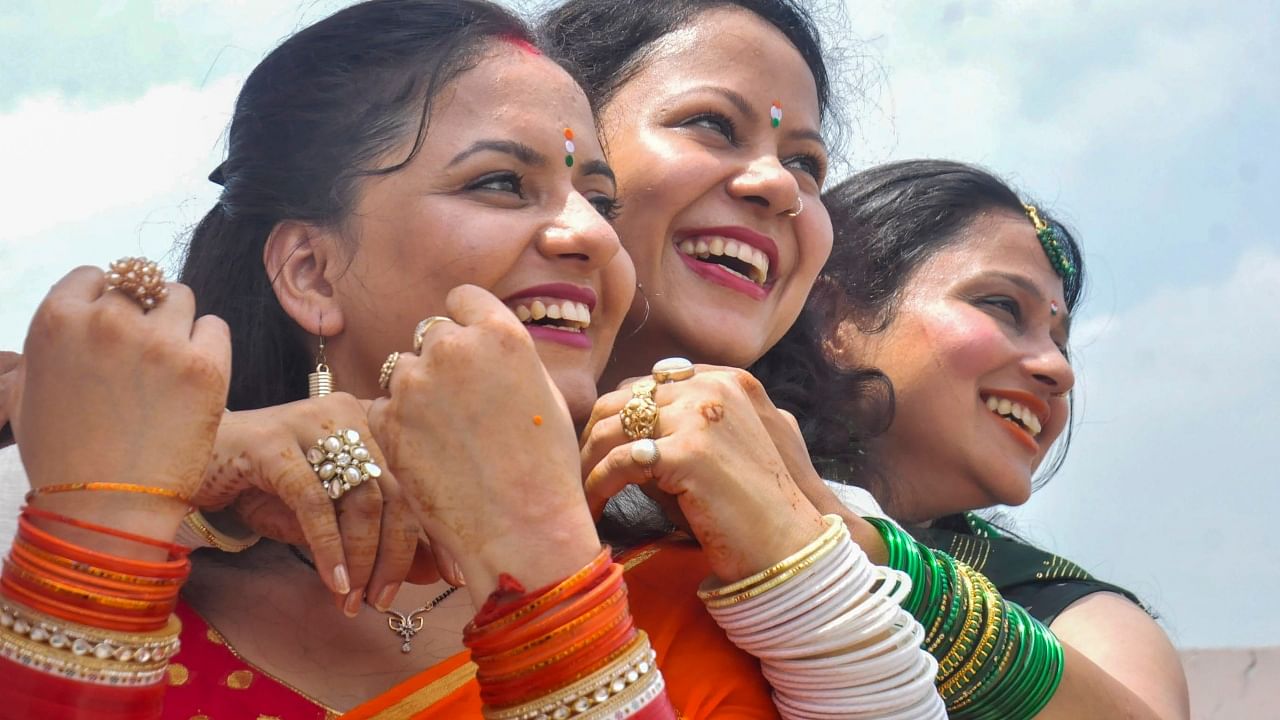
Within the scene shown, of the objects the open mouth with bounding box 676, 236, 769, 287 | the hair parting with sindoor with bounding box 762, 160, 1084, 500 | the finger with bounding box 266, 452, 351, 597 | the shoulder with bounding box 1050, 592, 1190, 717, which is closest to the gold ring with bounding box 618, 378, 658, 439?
the finger with bounding box 266, 452, 351, 597

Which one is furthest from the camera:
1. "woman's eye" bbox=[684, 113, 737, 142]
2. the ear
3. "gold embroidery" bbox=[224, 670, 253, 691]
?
"woman's eye" bbox=[684, 113, 737, 142]

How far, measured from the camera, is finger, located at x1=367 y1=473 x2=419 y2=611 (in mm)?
1977

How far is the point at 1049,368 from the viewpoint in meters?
4.07

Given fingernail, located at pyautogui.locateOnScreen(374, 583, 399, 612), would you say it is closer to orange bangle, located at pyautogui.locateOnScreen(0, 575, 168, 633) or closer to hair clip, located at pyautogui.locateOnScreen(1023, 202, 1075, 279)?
orange bangle, located at pyautogui.locateOnScreen(0, 575, 168, 633)

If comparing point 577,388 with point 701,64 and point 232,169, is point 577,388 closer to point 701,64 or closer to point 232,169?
point 232,169

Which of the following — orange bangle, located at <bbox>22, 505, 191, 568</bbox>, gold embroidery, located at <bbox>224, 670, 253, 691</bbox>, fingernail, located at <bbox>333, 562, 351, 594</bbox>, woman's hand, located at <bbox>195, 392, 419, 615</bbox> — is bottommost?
gold embroidery, located at <bbox>224, 670, 253, 691</bbox>

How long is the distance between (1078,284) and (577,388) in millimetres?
2751

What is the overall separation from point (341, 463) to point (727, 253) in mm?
1371

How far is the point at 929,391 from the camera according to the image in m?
4.00

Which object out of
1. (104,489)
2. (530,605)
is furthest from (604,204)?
(104,489)

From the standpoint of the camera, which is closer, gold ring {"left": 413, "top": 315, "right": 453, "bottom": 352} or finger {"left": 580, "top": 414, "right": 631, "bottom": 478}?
gold ring {"left": 413, "top": 315, "right": 453, "bottom": 352}

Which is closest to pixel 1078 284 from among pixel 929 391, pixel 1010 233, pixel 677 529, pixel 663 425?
pixel 1010 233

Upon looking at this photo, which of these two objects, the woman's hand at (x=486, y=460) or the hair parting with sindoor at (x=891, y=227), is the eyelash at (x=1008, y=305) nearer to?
the hair parting with sindoor at (x=891, y=227)

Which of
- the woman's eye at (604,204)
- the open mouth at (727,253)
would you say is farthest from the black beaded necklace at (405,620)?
the open mouth at (727,253)
